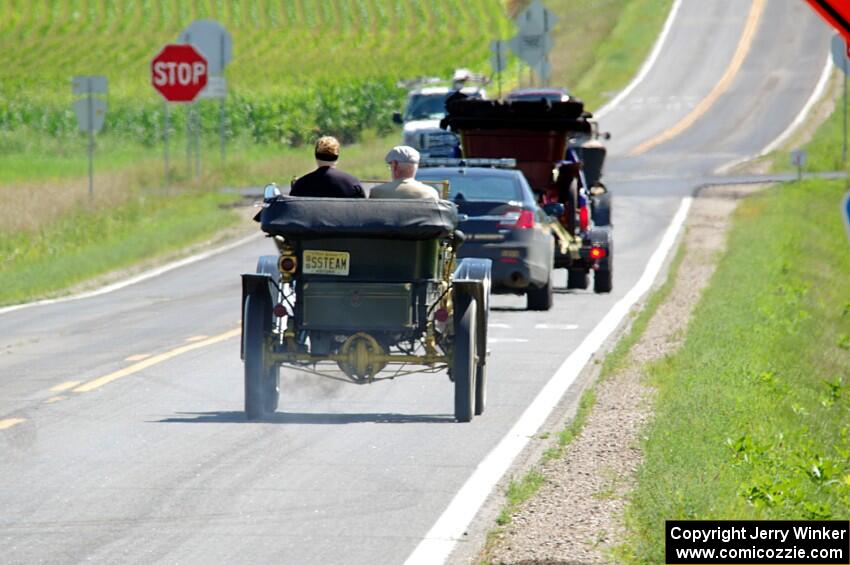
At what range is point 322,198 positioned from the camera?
12906 mm

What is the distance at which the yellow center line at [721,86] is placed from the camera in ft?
190

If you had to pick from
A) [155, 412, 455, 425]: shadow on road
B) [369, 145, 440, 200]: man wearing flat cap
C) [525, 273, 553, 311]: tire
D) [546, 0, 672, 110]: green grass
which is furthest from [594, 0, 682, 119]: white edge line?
[155, 412, 455, 425]: shadow on road

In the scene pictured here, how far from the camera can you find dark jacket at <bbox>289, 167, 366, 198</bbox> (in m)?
13.4

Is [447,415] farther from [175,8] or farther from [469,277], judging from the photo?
[175,8]

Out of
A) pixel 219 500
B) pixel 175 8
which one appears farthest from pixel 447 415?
pixel 175 8

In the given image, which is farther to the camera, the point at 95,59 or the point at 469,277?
the point at 95,59

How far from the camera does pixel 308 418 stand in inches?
523

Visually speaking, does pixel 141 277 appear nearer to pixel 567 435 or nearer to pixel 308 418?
pixel 308 418

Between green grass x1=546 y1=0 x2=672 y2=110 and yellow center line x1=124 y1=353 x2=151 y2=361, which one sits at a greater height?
green grass x1=546 y1=0 x2=672 y2=110

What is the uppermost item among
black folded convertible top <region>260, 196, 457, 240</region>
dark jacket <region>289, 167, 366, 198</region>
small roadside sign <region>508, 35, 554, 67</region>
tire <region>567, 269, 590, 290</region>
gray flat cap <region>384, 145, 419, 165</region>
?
small roadside sign <region>508, 35, 554, 67</region>

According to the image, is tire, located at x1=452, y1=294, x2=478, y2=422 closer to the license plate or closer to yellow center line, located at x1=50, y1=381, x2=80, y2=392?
the license plate

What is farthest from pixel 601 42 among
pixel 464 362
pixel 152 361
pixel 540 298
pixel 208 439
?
pixel 208 439

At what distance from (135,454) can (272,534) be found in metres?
2.59

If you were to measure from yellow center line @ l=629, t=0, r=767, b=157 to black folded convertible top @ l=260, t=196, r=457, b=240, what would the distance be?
1646 inches
